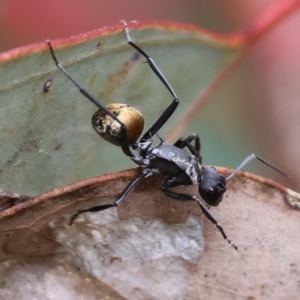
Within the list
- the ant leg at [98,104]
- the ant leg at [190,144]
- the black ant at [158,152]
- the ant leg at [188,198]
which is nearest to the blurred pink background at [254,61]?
the ant leg at [190,144]

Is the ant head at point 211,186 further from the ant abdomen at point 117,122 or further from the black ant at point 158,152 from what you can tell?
the ant abdomen at point 117,122

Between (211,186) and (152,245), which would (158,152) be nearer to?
(211,186)

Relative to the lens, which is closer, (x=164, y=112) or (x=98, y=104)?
(x=98, y=104)

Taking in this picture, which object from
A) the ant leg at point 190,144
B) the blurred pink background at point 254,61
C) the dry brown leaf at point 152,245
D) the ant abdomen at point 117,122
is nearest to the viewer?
the dry brown leaf at point 152,245

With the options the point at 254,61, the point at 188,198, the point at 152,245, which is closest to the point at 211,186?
the point at 188,198

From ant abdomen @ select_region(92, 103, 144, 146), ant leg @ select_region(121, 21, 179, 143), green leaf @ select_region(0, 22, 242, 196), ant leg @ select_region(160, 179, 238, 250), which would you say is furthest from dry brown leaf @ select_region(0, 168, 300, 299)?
ant leg @ select_region(121, 21, 179, 143)

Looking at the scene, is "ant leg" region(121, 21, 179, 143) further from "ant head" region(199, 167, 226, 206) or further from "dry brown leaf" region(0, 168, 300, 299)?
"dry brown leaf" region(0, 168, 300, 299)

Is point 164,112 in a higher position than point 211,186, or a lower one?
higher
